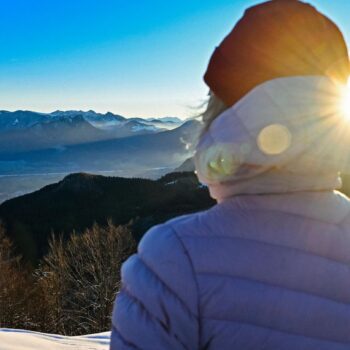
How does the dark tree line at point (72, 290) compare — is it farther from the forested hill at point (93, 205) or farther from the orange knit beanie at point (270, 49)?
the orange knit beanie at point (270, 49)

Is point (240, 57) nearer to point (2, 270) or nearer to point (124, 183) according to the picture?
point (2, 270)

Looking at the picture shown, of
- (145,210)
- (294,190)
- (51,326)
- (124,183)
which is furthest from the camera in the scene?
(124,183)

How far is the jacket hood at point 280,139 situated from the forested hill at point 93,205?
139 ft

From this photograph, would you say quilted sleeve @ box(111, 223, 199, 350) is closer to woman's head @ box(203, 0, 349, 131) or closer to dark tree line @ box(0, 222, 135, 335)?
woman's head @ box(203, 0, 349, 131)

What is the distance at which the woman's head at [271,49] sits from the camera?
4.91 feet

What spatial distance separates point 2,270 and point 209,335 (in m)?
24.2

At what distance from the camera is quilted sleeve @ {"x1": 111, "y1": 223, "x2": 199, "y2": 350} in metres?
1.38

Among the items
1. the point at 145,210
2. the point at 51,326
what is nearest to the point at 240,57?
the point at 51,326

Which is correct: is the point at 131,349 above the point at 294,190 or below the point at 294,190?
below

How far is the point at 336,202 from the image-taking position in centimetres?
158

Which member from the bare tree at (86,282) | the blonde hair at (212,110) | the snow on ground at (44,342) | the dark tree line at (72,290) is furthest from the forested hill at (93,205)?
the blonde hair at (212,110)

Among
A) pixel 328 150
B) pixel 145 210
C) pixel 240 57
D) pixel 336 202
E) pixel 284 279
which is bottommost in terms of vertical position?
pixel 145 210

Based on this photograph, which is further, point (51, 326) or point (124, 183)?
point (124, 183)

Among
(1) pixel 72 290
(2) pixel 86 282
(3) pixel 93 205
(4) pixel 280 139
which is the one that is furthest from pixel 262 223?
(3) pixel 93 205
